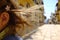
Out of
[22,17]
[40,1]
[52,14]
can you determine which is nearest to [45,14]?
[52,14]

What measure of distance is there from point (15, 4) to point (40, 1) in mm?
2071

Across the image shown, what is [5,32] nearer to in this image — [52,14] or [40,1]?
[40,1]

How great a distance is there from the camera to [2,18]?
6.16ft

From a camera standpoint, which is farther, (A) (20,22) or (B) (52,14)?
(B) (52,14)

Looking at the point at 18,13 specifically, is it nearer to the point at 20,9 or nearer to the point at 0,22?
the point at 20,9

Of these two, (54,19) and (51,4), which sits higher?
(51,4)

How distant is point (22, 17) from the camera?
2135mm

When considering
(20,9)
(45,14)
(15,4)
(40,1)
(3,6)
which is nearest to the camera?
(3,6)

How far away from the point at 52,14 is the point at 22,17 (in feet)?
7.31

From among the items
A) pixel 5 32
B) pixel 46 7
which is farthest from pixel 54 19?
pixel 5 32

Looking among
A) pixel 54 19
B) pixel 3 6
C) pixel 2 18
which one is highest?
pixel 3 6

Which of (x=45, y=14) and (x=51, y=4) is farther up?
(x=51, y=4)

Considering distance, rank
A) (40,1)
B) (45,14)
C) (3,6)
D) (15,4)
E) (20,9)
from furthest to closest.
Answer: (45,14) < (40,1) < (20,9) < (15,4) < (3,6)

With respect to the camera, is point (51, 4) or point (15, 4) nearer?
point (15, 4)
